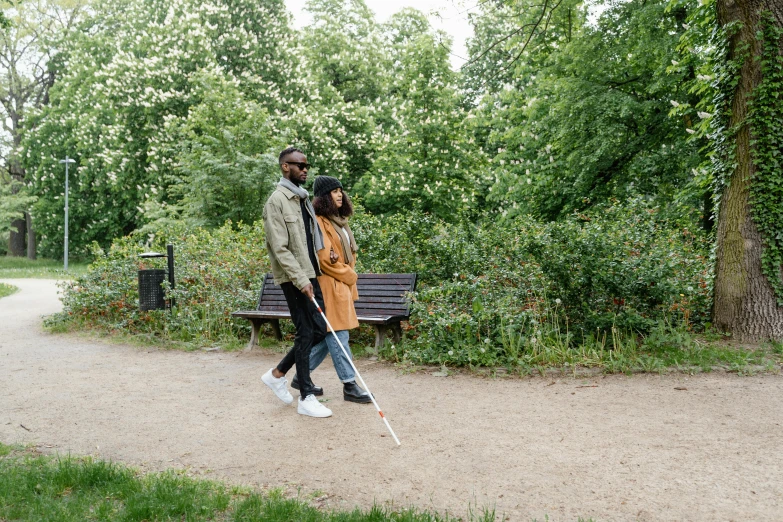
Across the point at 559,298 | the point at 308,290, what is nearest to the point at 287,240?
the point at 308,290

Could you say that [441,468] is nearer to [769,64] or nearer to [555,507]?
[555,507]

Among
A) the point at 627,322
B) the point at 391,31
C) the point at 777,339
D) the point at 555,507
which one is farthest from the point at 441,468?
the point at 391,31

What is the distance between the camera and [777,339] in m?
6.67

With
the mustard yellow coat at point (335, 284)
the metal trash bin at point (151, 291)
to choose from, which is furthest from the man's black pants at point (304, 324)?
the metal trash bin at point (151, 291)

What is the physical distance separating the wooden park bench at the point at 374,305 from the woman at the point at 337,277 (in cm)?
162

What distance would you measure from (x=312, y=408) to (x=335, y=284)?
39.0 inches

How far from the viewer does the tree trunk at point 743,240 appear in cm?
678

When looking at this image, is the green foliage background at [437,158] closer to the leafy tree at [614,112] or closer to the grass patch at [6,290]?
the leafy tree at [614,112]

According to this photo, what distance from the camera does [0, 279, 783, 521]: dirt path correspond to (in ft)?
11.4

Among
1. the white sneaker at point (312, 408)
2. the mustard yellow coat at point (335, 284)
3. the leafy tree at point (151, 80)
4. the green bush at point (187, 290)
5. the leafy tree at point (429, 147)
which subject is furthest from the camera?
the leafy tree at point (151, 80)

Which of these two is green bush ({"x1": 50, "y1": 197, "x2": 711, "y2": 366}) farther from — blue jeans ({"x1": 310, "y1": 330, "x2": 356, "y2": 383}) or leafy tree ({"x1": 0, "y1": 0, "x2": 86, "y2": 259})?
leafy tree ({"x1": 0, "y1": 0, "x2": 86, "y2": 259})

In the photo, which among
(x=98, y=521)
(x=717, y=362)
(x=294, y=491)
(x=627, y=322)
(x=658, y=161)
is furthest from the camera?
(x=658, y=161)

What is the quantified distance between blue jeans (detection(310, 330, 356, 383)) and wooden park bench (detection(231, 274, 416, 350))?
1584 mm

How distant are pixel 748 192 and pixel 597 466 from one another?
433cm
